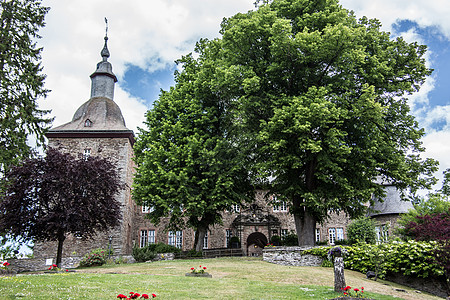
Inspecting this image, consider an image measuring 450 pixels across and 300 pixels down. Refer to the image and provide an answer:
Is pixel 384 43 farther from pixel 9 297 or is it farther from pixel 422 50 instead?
pixel 9 297

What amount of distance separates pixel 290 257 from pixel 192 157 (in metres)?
7.73

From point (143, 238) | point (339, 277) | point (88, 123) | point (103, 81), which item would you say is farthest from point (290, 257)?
point (103, 81)

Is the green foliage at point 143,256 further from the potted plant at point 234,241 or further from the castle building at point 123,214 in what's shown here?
the potted plant at point 234,241

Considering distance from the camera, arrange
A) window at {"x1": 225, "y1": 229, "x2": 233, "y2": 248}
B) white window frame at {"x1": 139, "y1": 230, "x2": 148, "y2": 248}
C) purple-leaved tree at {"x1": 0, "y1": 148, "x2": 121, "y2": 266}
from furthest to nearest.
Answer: window at {"x1": 225, "y1": 229, "x2": 233, "y2": 248} < white window frame at {"x1": 139, "y1": 230, "x2": 148, "y2": 248} < purple-leaved tree at {"x1": 0, "y1": 148, "x2": 121, "y2": 266}

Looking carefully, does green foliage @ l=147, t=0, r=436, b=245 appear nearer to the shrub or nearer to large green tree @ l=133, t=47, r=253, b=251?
A: large green tree @ l=133, t=47, r=253, b=251

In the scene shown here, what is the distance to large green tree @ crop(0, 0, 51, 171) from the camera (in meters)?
14.4

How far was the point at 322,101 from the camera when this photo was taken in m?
17.8

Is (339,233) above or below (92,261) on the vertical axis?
above

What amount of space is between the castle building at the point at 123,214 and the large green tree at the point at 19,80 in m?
13.9

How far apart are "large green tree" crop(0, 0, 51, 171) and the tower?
12.7m

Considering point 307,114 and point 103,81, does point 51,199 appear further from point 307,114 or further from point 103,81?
point 103,81

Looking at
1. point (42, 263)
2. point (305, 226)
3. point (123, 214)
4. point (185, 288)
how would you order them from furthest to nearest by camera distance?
point (123, 214)
point (42, 263)
point (305, 226)
point (185, 288)

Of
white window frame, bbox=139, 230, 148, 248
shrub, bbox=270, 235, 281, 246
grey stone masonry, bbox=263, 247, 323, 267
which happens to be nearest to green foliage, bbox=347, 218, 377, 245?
shrub, bbox=270, 235, 281, 246

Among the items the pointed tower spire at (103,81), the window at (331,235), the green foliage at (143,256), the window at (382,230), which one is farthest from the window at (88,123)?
the window at (382,230)
